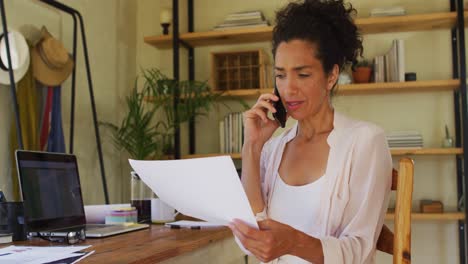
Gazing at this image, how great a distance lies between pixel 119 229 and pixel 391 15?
7.00ft

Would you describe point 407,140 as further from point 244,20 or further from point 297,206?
point 297,206

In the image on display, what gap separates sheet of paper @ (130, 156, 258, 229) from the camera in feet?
2.91

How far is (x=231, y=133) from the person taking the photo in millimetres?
3219

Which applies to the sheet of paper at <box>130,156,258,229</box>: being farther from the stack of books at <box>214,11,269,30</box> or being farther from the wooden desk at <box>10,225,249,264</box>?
the stack of books at <box>214,11,269,30</box>

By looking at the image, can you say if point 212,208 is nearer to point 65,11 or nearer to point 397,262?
point 397,262

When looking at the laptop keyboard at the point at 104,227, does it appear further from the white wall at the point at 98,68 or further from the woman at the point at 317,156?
the white wall at the point at 98,68

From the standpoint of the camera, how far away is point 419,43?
317cm

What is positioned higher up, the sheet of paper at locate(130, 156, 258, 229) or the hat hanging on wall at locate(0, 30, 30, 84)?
the hat hanging on wall at locate(0, 30, 30, 84)

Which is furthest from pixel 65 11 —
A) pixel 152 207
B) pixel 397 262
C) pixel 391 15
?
pixel 397 262

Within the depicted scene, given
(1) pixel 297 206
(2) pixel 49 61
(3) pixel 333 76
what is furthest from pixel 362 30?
(1) pixel 297 206

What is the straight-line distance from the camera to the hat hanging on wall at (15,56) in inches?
84.5

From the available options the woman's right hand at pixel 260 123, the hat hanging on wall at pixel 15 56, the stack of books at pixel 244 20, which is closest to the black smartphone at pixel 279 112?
the woman's right hand at pixel 260 123

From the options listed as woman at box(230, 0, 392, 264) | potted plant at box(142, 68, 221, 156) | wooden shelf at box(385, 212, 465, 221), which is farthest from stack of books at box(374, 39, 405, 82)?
woman at box(230, 0, 392, 264)

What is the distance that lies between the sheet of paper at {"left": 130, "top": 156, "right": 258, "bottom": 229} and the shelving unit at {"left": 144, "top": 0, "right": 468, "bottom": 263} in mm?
2020
